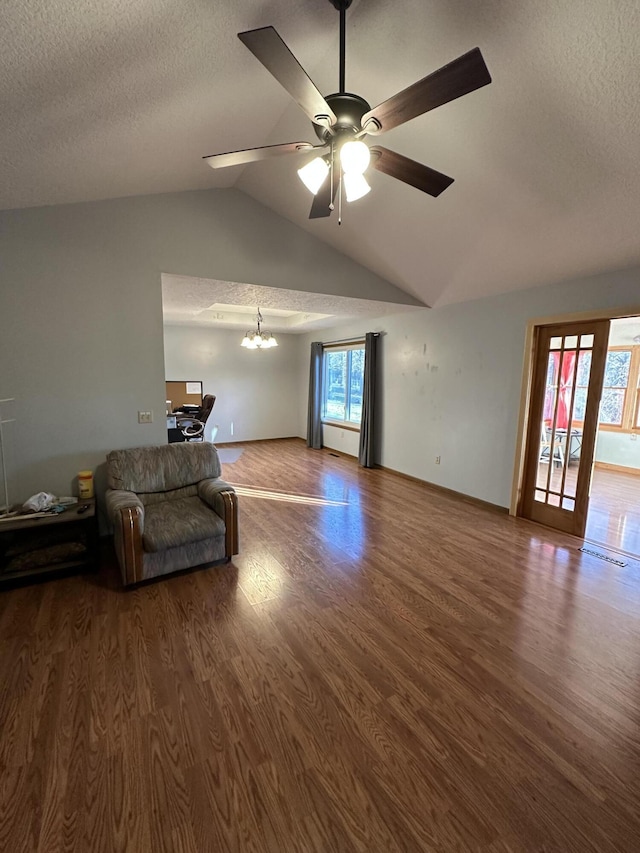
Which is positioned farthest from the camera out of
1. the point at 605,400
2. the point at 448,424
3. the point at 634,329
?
the point at 605,400

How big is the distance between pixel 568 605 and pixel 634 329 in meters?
5.58

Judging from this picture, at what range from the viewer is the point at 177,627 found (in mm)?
2215

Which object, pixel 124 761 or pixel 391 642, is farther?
pixel 391 642

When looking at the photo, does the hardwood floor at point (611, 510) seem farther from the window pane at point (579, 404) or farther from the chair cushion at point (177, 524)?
the chair cushion at point (177, 524)

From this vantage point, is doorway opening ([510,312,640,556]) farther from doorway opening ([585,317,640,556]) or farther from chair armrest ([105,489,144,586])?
chair armrest ([105,489,144,586])

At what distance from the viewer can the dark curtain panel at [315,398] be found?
7375 millimetres

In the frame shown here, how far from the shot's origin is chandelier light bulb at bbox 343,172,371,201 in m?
1.71

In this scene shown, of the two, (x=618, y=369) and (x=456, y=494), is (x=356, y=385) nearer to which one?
(x=456, y=494)

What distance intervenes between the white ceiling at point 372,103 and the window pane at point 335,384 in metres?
4.00

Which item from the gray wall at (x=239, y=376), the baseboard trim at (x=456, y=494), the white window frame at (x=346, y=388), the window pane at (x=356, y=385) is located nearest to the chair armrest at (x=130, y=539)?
the baseboard trim at (x=456, y=494)

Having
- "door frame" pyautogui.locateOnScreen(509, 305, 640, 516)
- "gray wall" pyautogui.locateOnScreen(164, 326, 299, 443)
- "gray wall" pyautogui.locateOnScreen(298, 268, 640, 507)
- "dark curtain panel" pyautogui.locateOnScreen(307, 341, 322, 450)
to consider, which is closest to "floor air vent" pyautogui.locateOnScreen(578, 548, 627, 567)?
"door frame" pyautogui.locateOnScreen(509, 305, 640, 516)

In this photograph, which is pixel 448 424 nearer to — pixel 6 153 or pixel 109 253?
pixel 109 253

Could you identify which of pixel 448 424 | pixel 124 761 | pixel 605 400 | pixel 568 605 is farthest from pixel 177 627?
pixel 605 400

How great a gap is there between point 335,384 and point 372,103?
5.26 meters
